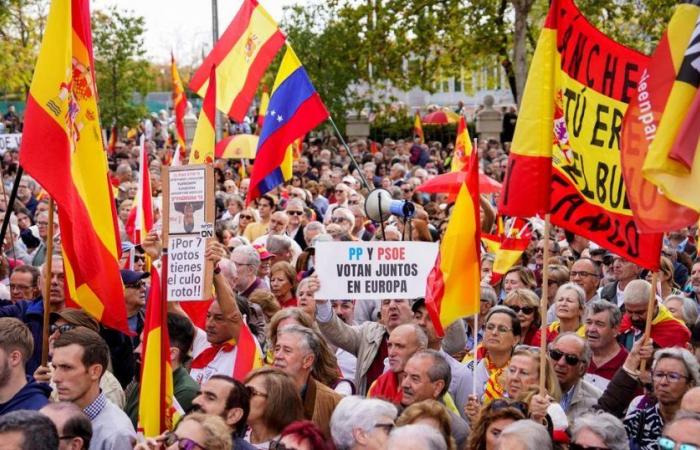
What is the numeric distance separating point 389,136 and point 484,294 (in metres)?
32.8

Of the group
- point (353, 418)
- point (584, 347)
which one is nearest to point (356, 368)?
point (584, 347)

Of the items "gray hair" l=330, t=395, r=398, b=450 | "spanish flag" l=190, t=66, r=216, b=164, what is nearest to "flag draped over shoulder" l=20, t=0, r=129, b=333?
"gray hair" l=330, t=395, r=398, b=450

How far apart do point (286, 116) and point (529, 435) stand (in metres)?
7.27

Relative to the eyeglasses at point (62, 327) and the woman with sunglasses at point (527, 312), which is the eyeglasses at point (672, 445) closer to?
the woman with sunglasses at point (527, 312)

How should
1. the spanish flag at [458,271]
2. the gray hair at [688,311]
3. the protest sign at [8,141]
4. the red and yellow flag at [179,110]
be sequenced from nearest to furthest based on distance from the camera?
the spanish flag at [458,271], the gray hair at [688,311], the red and yellow flag at [179,110], the protest sign at [8,141]

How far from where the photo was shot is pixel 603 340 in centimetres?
895

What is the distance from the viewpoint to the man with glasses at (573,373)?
806cm

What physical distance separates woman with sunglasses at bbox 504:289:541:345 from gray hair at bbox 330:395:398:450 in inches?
117

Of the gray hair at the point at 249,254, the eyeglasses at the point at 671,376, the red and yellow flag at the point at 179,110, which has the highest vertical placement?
the red and yellow flag at the point at 179,110

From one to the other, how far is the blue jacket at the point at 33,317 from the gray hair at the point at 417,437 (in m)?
3.51

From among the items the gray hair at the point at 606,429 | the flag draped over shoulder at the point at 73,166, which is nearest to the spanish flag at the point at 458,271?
the flag draped over shoulder at the point at 73,166

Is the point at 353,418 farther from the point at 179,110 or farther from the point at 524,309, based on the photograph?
the point at 179,110

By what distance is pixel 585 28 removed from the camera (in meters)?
7.66

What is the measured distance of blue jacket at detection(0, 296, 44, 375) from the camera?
348 inches
